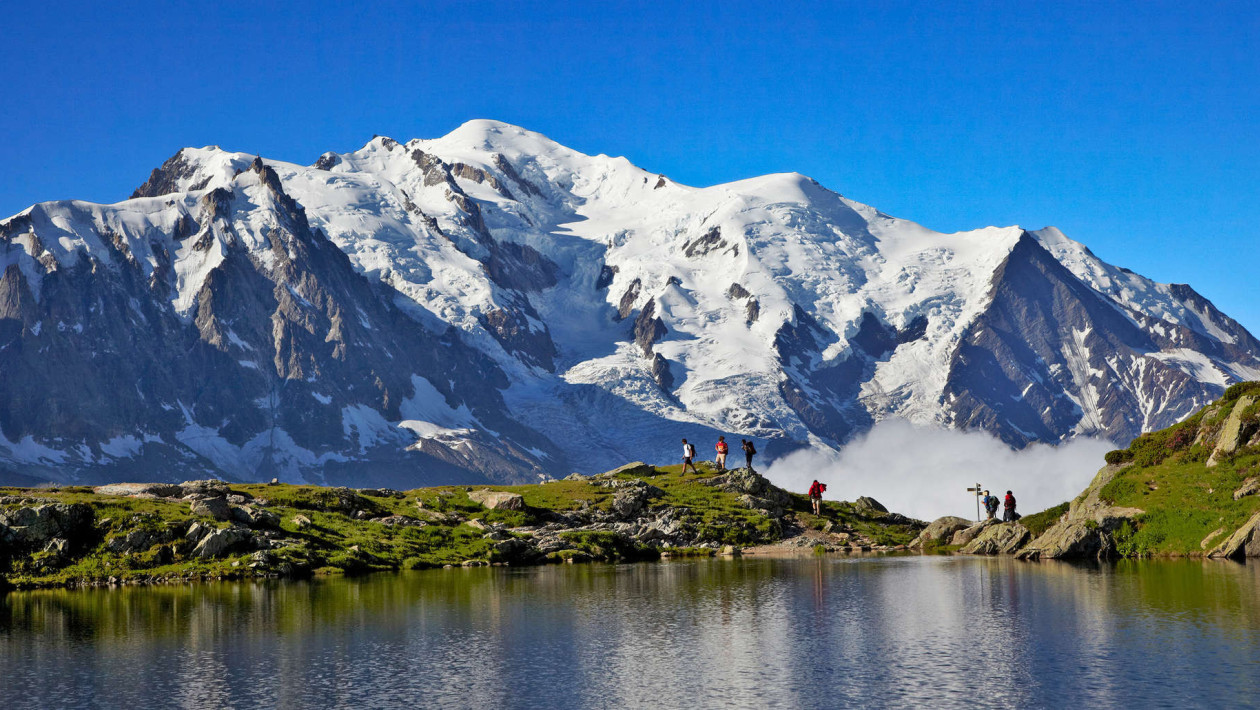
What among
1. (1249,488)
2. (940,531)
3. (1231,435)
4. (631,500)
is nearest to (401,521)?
(631,500)

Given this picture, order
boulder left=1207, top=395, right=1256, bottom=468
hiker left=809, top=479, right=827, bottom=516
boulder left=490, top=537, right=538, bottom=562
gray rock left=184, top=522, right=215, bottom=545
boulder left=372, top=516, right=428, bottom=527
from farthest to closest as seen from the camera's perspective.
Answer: hiker left=809, top=479, right=827, bottom=516
boulder left=372, top=516, right=428, bottom=527
boulder left=490, top=537, right=538, bottom=562
gray rock left=184, top=522, right=215, bottom=545
boulder left=1207, top=395, right=1256, bottom=468

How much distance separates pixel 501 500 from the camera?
333 feet

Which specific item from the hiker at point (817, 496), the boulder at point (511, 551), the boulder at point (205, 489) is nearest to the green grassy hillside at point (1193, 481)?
the hiker at point (817, 496)

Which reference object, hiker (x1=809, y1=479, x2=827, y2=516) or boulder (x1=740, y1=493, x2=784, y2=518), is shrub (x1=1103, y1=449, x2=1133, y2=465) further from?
boulder (x1=740, y1=493, x2=784, y2=518)

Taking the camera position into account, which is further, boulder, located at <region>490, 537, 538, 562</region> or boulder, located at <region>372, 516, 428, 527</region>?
boulder, located at <region>372, 516, 428, 527</region>

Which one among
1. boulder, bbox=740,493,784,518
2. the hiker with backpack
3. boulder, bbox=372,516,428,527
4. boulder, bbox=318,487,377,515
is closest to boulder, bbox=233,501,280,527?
boulder, bbox=372,516,428,527

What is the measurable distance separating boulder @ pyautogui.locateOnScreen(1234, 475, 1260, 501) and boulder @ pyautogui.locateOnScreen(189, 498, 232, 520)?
66037mm

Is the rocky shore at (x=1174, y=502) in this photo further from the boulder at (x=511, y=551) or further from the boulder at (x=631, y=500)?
the boulder at (x=511, y=551)

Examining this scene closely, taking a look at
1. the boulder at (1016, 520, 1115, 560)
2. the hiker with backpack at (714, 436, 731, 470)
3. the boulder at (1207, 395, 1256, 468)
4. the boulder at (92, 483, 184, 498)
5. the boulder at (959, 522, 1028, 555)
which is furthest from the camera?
the hiker with backpack at (714, 436, 731, 470)

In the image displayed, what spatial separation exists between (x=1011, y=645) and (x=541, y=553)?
168ft

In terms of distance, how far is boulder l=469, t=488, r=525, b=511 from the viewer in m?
100

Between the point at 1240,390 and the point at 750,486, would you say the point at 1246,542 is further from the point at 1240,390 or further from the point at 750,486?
the point at 750,486

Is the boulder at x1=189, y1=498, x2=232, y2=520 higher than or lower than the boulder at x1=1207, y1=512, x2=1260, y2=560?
higher

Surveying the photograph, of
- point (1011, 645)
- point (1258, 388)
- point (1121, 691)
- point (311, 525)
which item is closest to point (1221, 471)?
point (1258, 388)
